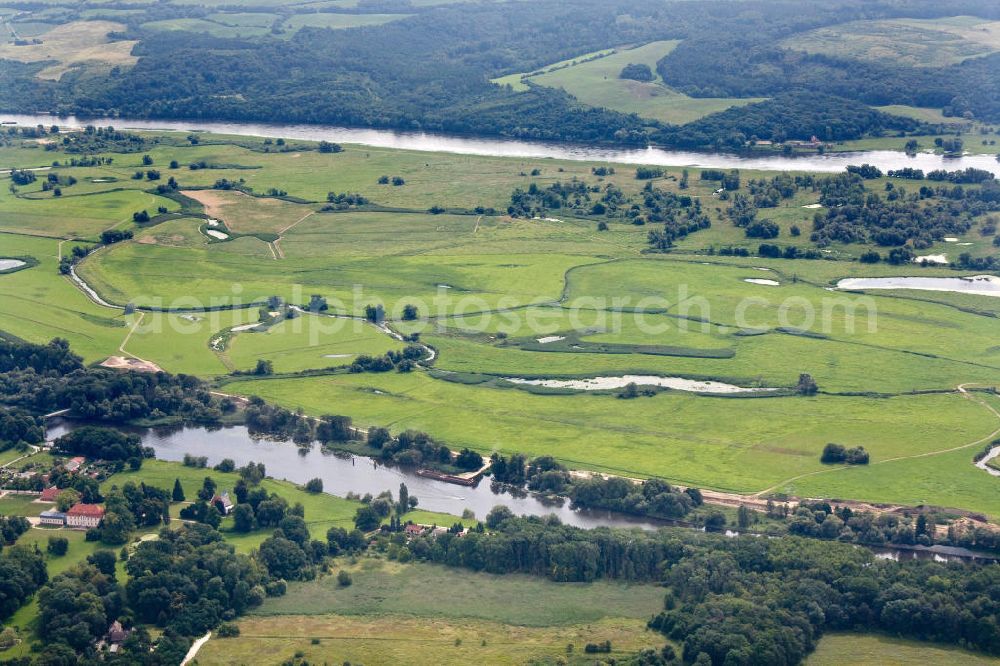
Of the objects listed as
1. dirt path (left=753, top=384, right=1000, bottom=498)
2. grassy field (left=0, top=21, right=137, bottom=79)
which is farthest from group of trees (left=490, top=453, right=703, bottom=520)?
grassy field (left=0, top=21, right=137, bottom=79)

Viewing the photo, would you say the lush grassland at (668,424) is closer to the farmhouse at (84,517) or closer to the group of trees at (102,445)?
the group of trees at (102,445)

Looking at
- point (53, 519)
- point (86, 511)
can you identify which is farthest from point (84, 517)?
point (53, 519)

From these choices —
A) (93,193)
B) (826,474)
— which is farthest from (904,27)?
(826,474)

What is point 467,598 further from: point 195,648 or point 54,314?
point 54,314

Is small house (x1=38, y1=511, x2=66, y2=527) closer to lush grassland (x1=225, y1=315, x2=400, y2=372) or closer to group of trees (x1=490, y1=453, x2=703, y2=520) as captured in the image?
group of trees (x1=490, y1=453, x2=703, y2=520)

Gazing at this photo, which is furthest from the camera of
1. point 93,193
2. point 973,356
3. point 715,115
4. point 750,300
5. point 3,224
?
point 715,115

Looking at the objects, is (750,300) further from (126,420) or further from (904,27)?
(904,27)
